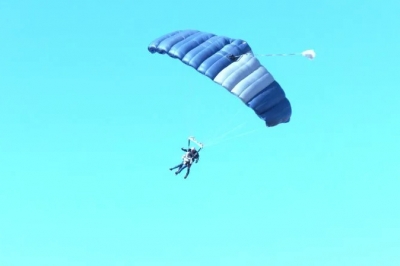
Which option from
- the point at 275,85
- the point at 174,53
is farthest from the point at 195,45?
the point at 275,85

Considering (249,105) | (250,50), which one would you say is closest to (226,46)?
(250,50)

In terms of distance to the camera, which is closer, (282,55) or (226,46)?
(282,55)

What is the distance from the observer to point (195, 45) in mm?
40438

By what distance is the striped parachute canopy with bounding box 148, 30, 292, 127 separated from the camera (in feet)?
125

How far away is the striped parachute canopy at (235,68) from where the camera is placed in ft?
125

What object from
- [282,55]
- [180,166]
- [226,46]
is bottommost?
[180,166]

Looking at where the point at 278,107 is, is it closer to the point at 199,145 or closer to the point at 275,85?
the point at 275,85

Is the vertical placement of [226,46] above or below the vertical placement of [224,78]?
above

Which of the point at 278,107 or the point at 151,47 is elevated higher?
the point at 151,47

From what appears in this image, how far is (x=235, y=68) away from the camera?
1538 inches

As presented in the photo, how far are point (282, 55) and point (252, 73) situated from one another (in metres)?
2.49

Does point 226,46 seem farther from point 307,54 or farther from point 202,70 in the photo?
point 307,54

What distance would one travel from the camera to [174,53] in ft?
130

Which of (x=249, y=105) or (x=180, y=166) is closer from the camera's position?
(x=249, y=105)
